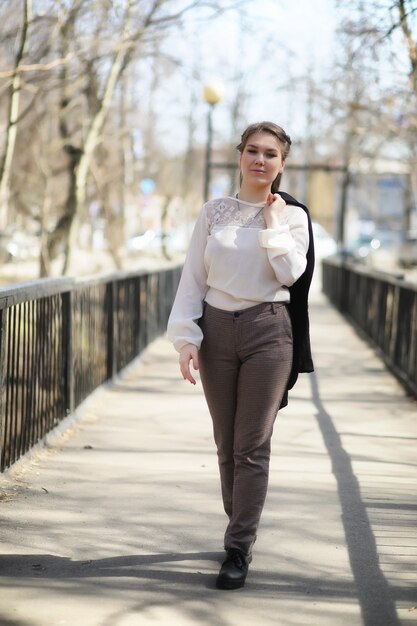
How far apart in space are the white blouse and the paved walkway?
3.48 feet

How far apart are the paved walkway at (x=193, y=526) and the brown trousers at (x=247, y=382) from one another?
33 cm

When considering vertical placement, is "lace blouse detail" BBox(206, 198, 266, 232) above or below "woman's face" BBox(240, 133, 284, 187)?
below

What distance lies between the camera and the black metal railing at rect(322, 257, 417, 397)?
11.8 meters

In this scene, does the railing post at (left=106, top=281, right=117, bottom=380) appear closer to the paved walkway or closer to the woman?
the paved walkway

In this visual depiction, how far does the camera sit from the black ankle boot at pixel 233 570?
15.4 feet

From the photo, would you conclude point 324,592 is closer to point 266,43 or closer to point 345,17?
point 345,17

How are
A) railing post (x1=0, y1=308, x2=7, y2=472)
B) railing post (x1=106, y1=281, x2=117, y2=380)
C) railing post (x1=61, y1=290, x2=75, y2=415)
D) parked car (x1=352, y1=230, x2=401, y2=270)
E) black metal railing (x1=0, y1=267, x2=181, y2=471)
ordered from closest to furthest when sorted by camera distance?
railing post (x1=0, y1=308, x2=7, y2=472) < black metal railing (x1=0, y1=267, x2=181, y2=471) < railing post (x1=61, y1=290, x2=75, y2=415) < railing post (x1=106, y1=281, x2=117, y2=380) < parked car (x1=352, y1=230, x2=401, y2=270)

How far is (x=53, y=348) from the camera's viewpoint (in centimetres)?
798

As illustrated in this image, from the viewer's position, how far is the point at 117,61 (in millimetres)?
16062

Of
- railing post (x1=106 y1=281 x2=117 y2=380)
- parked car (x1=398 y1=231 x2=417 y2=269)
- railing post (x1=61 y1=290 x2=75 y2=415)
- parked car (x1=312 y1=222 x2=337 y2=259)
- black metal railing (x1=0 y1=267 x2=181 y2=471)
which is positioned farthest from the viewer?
parked car (x1=312 y1=222 x2=337 y2=259)

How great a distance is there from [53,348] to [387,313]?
755 cm

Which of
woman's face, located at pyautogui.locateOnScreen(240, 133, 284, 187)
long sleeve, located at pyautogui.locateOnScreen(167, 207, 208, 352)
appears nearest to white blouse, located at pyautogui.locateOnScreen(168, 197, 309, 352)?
long sleeve, located at pyautogui.locateOnScreen(167, 207, 208, 352)

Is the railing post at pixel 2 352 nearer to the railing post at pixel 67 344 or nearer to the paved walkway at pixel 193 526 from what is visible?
the paved walkway at pixel 193 526

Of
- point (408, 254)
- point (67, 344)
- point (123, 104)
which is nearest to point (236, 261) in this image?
point (67, 344)
